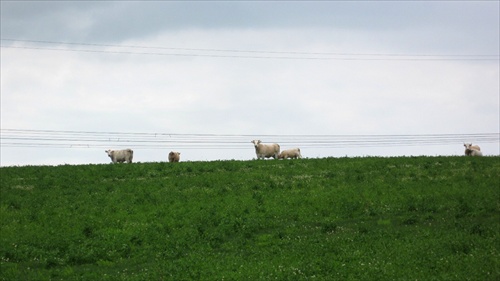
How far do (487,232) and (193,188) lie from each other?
1732 centimetres

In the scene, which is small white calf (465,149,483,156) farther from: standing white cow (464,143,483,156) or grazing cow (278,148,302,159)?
grazing cow (278,148,302,159)

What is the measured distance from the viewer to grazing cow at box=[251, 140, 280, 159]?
201 ft

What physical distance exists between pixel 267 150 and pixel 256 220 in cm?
2814

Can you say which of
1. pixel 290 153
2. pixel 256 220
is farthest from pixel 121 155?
pixel 256 220

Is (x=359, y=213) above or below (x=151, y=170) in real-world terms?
below

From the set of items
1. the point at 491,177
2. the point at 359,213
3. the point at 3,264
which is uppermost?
the point at 491,177

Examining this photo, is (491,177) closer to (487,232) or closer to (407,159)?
(407,159)

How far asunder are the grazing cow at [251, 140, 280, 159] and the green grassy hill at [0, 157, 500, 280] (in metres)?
13.1

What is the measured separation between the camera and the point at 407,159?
1913 inches

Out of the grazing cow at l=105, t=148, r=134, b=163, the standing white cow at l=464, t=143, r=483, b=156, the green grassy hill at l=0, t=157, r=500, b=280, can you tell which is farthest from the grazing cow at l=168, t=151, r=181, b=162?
the standing white cow at l=464, t=143, r=483, b=156

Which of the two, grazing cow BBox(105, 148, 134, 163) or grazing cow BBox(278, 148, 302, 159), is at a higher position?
grazing cow BBox(278, 148, 302, 159)

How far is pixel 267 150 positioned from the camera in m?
61.3

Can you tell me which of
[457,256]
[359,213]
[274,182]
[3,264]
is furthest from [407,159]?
[3,264]

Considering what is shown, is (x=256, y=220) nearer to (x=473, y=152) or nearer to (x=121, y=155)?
(x=121, y=155)
